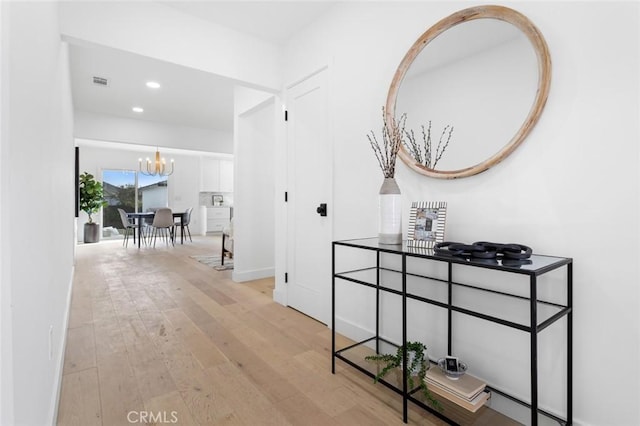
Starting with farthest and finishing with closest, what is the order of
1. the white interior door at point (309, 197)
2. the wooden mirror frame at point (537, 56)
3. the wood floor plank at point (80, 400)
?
the white interior door at point (309, 197), the wood floor plank at point (80, 400), the wooden mirror frame at point (537, 56)

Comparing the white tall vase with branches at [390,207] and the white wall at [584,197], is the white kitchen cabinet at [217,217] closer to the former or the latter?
the white tall vase with branches at [390,207]

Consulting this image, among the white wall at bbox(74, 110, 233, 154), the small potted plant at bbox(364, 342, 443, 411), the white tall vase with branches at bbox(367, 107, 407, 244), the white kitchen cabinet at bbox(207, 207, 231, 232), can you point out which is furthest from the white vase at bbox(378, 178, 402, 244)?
the white kitchen cabinet at bbox(207, 207, 231, 232)

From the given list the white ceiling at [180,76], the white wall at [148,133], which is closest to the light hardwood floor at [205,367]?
the white ceiling at [180,76]

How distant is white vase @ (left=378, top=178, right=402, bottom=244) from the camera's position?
1812 mm

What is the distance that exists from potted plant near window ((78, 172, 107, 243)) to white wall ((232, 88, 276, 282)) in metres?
5.19

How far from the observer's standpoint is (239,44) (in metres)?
2.97

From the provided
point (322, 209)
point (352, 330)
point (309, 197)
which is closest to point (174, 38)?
point (309, 197)

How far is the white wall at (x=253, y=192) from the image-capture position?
4148 mm

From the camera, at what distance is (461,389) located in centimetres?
150

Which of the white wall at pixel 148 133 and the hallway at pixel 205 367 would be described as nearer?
the hallway at pixel 205 367

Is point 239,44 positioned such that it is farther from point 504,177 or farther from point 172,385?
point 172,385

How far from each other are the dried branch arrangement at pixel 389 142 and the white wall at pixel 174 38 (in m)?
1.52

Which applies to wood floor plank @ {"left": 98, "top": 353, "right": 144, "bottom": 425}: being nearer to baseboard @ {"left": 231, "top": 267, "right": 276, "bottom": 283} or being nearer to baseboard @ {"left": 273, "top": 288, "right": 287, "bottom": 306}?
baseboard @ {"left": 273, "top": 288, "right": 287, "bottom": 306}

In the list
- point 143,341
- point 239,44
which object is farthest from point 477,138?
point 143,341
